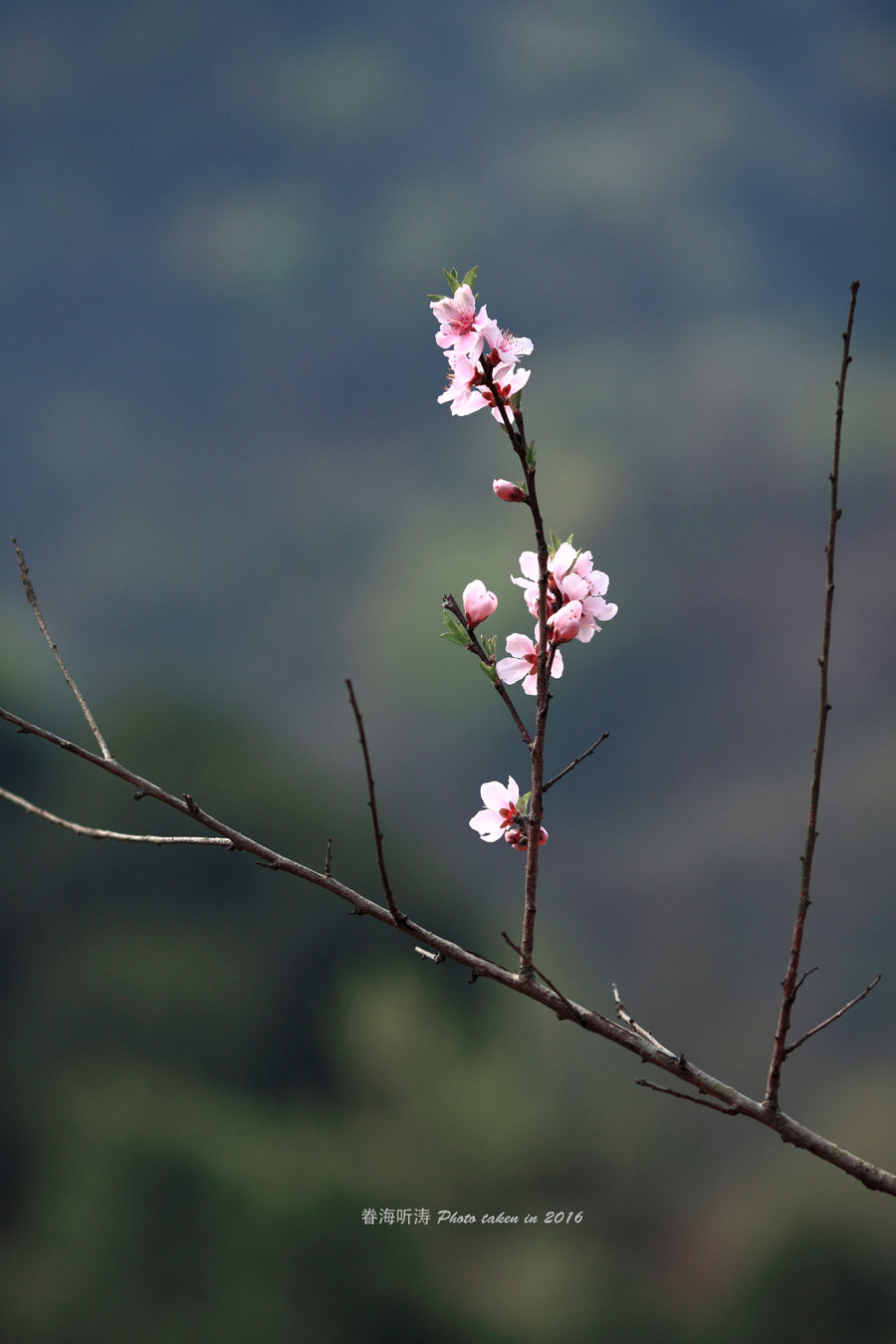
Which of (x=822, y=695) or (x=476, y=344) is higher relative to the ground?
(x=476, y=344)

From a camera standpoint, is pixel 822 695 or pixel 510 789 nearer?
pixel 822 695

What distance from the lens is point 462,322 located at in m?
0.82

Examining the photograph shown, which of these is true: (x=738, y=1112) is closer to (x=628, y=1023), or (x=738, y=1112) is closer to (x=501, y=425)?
(x=628, y=1023)

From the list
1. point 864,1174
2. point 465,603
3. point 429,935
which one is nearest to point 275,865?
point 429,935

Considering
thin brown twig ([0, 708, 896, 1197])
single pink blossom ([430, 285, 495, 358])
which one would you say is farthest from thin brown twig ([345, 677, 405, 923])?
single pink blossom ([430, 285, 495, 358])

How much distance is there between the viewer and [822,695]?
2.43ft

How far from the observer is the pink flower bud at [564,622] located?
84 cm

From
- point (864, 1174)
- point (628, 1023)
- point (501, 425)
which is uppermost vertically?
point (501, 425)

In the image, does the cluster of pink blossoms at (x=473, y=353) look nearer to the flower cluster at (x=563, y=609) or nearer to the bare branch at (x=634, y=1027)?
the flower cluster at (x=563, y=609)

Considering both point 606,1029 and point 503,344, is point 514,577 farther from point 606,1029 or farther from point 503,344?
point 606,1029

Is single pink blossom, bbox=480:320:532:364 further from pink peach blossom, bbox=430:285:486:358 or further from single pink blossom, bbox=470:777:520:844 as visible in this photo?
single pink blossom, bbox=470:777:520:844

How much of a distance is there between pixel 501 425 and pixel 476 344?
75mm

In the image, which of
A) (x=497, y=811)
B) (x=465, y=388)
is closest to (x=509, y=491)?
(x=465, y=388)

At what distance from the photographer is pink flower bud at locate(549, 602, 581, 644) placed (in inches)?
32.9
